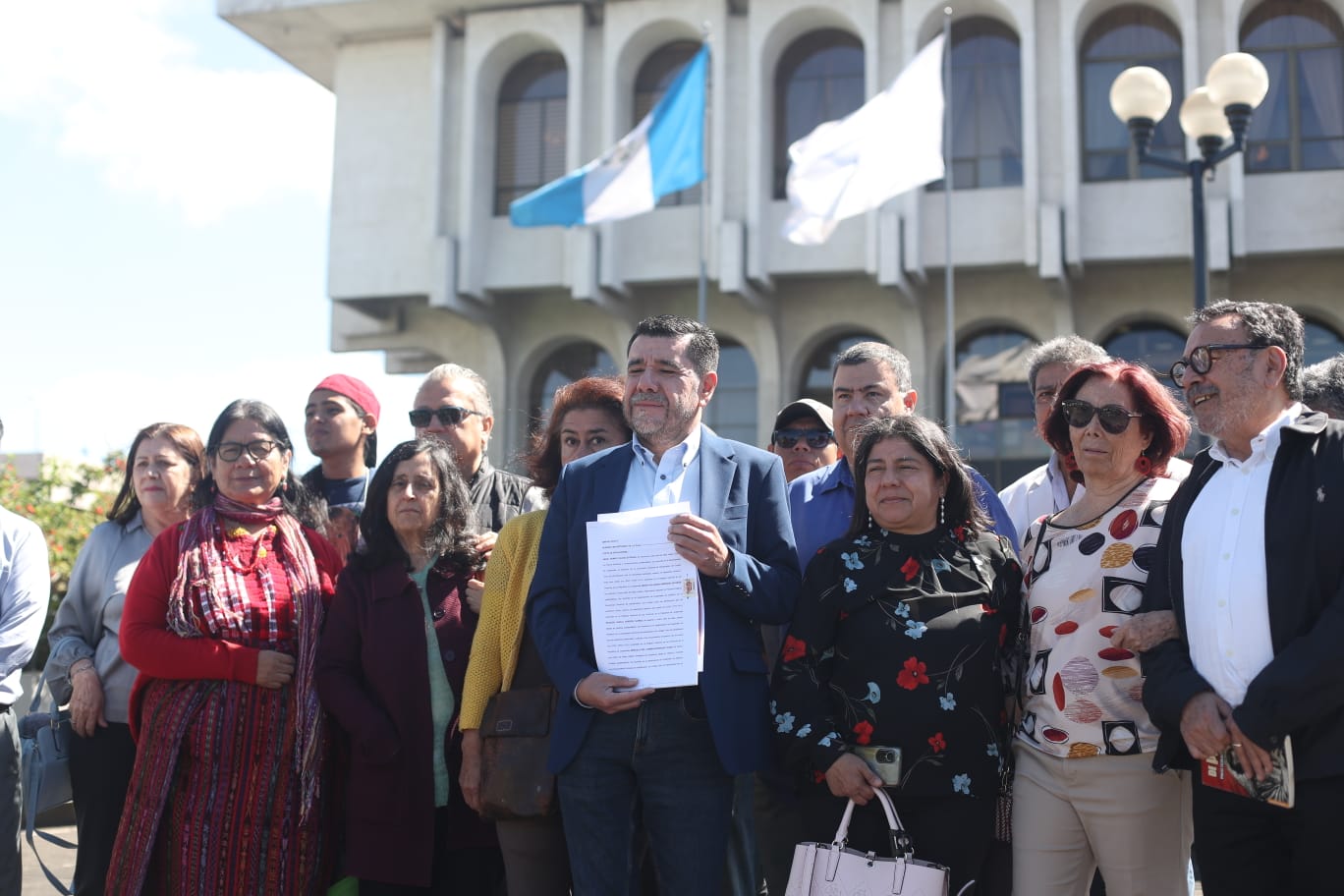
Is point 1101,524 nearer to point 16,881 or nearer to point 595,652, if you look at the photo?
point 595,652

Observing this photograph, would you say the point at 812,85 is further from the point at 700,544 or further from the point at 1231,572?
the point at 1231,572

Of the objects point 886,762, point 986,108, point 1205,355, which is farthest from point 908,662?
point 986,108

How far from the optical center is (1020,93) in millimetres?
17953

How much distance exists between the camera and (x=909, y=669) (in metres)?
3.81

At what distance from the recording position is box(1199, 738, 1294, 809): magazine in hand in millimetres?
3297

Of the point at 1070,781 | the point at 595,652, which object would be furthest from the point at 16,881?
the point at 1070,781

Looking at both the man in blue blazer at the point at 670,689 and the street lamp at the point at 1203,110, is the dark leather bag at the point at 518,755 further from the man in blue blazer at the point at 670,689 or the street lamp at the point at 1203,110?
the street lamp at the point at 1203,110

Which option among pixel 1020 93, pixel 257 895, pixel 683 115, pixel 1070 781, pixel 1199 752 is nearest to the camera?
pixel 1199 752

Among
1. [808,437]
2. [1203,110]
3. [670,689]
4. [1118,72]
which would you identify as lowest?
[670,689]

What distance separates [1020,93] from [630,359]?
15324 mm

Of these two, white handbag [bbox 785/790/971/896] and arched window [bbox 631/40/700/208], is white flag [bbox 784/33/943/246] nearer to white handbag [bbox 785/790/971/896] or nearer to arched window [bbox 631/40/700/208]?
arched window [bbox 631/40/700/208]

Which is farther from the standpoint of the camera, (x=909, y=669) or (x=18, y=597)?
(x=18, y=597)

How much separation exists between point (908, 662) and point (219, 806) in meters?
2.56

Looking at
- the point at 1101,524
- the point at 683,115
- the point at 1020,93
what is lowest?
the point at 1101,524
